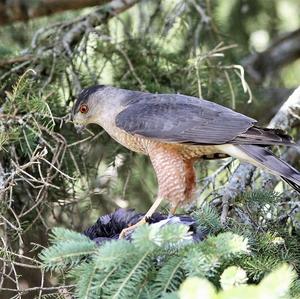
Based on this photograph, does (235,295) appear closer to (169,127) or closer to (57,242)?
(57,242)

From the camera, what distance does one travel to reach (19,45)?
5980mm

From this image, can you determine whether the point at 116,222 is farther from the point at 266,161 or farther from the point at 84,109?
the point at 84,109

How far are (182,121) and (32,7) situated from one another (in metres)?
2.18

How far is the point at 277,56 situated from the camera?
22.0 feet

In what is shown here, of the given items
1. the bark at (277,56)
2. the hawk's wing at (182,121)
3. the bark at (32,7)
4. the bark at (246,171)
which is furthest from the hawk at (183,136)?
the bark at (277,56)

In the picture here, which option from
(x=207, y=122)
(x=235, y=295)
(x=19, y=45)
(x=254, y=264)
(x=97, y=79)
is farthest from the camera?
(x=19, y=45)

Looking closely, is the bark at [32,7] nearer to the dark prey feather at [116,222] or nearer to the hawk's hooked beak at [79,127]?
the hawk's hooked beak at [79,127]

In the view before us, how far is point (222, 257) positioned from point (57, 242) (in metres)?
0.58

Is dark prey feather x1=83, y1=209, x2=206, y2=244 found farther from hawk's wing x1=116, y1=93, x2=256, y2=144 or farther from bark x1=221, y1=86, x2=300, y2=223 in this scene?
hawk's wing x1=116, y1=93, x2=256, y2=144

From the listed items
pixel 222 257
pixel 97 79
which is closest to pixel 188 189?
pixel 97 79

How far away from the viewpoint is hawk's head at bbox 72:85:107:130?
15.0ft

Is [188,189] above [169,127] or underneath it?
underneath

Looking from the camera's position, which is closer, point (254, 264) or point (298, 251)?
point (254, 264)

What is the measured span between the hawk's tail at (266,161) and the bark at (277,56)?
2659 mm
